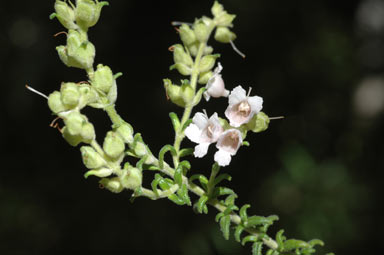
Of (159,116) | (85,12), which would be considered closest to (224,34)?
(85,12)

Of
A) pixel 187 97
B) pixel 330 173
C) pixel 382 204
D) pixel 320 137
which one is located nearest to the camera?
pixel 187 97

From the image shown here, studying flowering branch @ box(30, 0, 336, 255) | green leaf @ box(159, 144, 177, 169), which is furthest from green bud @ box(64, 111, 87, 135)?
green leaf @ box(159, 144, 177, 169)

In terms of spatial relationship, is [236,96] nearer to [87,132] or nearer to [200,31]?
[200,31]

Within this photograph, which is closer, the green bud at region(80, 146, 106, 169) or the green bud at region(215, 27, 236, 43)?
Answer: the green bud at region(80, 146, 106, 169)

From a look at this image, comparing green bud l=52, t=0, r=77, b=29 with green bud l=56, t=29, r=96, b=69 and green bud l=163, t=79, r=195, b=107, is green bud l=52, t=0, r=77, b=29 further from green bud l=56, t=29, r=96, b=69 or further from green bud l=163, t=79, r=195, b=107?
green bud l=163, t=79, r=195, b=107

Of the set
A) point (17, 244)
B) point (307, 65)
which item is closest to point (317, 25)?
point (307, 65)

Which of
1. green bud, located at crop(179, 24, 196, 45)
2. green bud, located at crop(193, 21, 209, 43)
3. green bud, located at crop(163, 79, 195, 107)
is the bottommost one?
green bud, located at crop(163, 79, 195, 107)

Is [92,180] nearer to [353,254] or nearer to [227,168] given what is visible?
[227,168]

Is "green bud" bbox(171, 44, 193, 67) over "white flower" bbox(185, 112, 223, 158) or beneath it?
over
